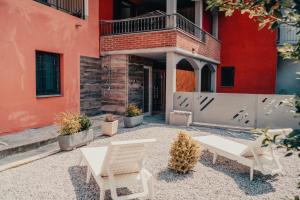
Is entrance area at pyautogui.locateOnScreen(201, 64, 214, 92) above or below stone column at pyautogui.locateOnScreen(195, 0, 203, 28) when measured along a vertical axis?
below

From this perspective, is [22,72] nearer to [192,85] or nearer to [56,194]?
[56,194]

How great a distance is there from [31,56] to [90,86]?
3502 mm

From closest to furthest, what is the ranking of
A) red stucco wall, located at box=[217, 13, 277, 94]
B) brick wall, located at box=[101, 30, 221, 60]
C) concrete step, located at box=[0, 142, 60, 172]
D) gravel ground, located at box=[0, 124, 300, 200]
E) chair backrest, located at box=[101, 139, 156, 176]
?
chair backrest, located at box=[101, 139, 156, 176]
gravel ground, located at box=[0, 124, 300, 200]
concrete step, located at box=[0, 142, 60, 172]
brick wall, located at box=[101, 30, 221, 60]
red stucco wall, located at box=[217, 13, 277, 94]

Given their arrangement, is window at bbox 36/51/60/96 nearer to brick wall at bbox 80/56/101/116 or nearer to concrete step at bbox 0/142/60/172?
brick wall at bbox 80/56/101/116

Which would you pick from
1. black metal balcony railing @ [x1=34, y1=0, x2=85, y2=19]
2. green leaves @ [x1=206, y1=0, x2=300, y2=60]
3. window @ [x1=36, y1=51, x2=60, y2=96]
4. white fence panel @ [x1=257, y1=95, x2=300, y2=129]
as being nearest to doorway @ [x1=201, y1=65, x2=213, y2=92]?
white fence panel @ [x1=257, y1=95, x2=300, y2=129]

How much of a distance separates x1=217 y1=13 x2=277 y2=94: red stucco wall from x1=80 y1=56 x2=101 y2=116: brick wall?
9047 millimetres

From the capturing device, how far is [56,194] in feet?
14.1

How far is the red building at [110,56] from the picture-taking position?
27.1 ft

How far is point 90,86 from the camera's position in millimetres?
11734

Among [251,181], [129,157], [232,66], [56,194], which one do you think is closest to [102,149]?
[56,194]

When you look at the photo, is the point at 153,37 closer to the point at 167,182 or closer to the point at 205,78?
the point at 167,182

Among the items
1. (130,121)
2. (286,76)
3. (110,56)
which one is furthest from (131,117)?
(286,76)

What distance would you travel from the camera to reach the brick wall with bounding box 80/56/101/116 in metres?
11.2

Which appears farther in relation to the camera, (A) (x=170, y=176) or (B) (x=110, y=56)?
(B) (x=110, y=56)
